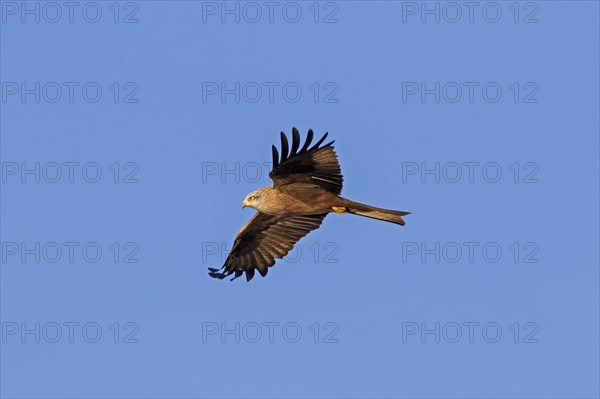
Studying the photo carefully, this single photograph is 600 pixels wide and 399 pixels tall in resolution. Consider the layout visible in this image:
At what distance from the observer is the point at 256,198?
66.6 feet

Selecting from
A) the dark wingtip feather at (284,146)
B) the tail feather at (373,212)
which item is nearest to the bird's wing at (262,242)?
the tail feather at (373,212)

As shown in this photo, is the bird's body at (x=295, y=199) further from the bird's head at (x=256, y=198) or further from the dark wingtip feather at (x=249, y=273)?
the dark wingtip feather at (x=249, y=273)

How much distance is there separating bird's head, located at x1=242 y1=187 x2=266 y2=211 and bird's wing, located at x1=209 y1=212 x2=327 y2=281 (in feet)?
6.83

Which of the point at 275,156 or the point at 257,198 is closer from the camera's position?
the point at 275,156

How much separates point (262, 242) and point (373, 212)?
368cm

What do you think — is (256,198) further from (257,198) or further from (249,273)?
(249,273)

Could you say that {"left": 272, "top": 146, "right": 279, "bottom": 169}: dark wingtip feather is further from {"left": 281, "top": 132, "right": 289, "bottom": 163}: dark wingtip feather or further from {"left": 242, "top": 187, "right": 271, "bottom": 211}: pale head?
{"left": 242, "top": 187, "right": 271, "bottom": 211}: pale head

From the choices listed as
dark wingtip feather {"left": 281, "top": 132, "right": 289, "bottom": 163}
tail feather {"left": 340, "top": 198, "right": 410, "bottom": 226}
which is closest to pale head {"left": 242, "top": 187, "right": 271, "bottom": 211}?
dark wingtip feather {"left": 281, "top": 132, "right": 289, "bottom": 163}

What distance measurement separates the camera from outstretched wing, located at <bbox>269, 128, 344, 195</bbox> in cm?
1973

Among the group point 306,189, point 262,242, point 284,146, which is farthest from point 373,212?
point 262,242

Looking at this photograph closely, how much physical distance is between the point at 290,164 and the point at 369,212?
1.80 metres

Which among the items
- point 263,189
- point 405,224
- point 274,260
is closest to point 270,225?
point 274,260

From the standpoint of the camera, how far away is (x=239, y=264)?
74.6 feet

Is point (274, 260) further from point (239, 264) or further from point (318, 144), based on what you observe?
point (318, 144)
